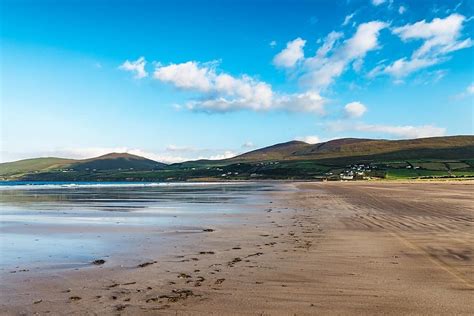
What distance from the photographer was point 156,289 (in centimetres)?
816

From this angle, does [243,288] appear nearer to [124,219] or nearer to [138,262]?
[138,262]

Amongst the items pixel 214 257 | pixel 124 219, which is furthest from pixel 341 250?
pixel 124 219

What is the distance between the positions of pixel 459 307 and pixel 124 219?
18172mm

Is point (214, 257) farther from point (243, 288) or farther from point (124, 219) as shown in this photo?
point (124, 219)

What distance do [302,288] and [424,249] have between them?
19.0 feet

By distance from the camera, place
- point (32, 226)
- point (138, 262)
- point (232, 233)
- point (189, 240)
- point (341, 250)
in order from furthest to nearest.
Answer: point (32, 226)
point (232, 233)
point (189, 240)
point (341, 250)
point (138, 262)

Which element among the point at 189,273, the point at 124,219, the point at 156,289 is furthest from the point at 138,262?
the point at 124,219

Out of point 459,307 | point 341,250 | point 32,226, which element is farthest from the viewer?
point 32,226

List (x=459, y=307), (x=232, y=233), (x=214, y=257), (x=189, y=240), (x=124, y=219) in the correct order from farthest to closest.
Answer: (x=124, y=219)
(x=232, y=233)
(x=189, y=240)
(x=214, y=257)
(x=459, y=307)

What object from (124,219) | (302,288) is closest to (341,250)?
(302,288)

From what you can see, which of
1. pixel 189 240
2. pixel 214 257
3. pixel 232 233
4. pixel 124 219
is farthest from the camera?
pixel 124 219

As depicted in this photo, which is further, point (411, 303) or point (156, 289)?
point (156, 289)

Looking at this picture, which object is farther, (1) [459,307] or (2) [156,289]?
(2) [156,289]

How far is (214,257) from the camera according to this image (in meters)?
11.6
